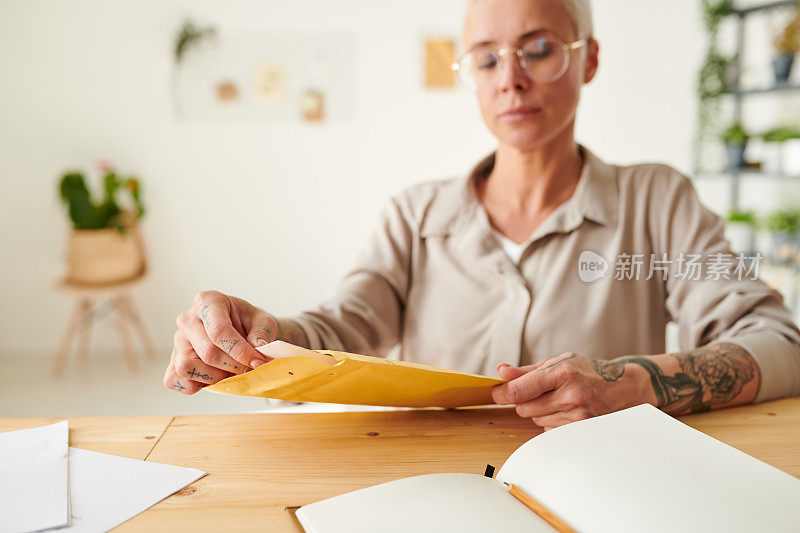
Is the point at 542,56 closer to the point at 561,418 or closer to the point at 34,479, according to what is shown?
the point at 561,418

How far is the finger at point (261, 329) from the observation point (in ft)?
2.86

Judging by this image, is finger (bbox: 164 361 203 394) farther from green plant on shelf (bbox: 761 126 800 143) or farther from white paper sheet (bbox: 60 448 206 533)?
green plant on shelf (bbox: 761 126 800 143)

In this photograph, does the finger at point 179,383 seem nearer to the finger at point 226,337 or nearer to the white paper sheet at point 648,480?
the finger at point 226,337

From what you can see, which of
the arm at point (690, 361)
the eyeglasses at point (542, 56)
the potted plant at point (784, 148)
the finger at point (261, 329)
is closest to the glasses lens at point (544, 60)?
the eyeglasses at point (542, 56)

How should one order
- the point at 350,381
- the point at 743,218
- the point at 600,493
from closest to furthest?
the point at 600,493 → the point at 350,381 → the point at 743,218

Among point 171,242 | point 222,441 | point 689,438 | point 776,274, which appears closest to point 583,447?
point 689,438

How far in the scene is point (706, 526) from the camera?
0.53m

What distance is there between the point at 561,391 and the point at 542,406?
0.10 feet

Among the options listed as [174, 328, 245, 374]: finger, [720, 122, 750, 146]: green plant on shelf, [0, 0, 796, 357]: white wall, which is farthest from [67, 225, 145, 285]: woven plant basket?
[720, 122, 750, 146]: green plant on shelf

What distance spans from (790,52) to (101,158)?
12.0ft

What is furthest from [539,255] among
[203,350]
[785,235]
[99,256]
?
[99,256]

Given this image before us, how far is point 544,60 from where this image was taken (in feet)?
3.92

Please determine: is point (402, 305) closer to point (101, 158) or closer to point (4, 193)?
point (101, 158)

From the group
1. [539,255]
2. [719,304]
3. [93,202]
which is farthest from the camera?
[93,202]
